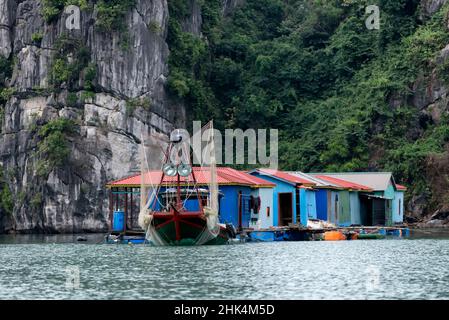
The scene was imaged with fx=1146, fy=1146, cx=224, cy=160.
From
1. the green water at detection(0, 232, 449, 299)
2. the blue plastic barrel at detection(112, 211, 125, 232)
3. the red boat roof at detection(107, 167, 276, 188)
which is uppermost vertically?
the red boat roof at detection(107, 167, 276, 188)

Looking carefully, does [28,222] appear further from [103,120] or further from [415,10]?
[415,10]

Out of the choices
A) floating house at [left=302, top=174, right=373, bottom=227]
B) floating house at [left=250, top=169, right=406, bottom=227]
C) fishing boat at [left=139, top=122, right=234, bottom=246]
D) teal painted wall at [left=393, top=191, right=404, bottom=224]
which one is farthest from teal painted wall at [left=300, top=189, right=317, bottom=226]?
fishing boat at [left=139, top=122, right=234, bottom=246]

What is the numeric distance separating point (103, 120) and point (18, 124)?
19.7 ft

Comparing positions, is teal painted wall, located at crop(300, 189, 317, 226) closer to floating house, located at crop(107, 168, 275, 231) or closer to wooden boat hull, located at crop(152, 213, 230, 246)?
floating house, located at crop(107, 168, 275, 231)

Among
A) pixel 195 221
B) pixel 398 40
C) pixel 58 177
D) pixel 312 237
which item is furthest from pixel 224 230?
pixel 398 40

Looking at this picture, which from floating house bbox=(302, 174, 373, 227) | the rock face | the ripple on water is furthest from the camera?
the rock face

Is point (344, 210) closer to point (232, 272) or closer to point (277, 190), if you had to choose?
point (277, 190)

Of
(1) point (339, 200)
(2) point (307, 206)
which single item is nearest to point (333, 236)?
(2) point (307, 206)

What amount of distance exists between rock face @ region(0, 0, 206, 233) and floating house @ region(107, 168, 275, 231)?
14937mm

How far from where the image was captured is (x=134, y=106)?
248 feet

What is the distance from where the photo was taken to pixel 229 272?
115 ft

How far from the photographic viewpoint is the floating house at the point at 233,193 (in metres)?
56.1

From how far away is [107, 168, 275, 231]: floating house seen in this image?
56.1m

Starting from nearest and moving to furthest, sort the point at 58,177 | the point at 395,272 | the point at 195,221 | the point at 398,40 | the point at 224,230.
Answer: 1. the point at 395,272
2. the point at 195,221
3. the point at 224,230
4. the point at 58,177
5. the point at 398,40
